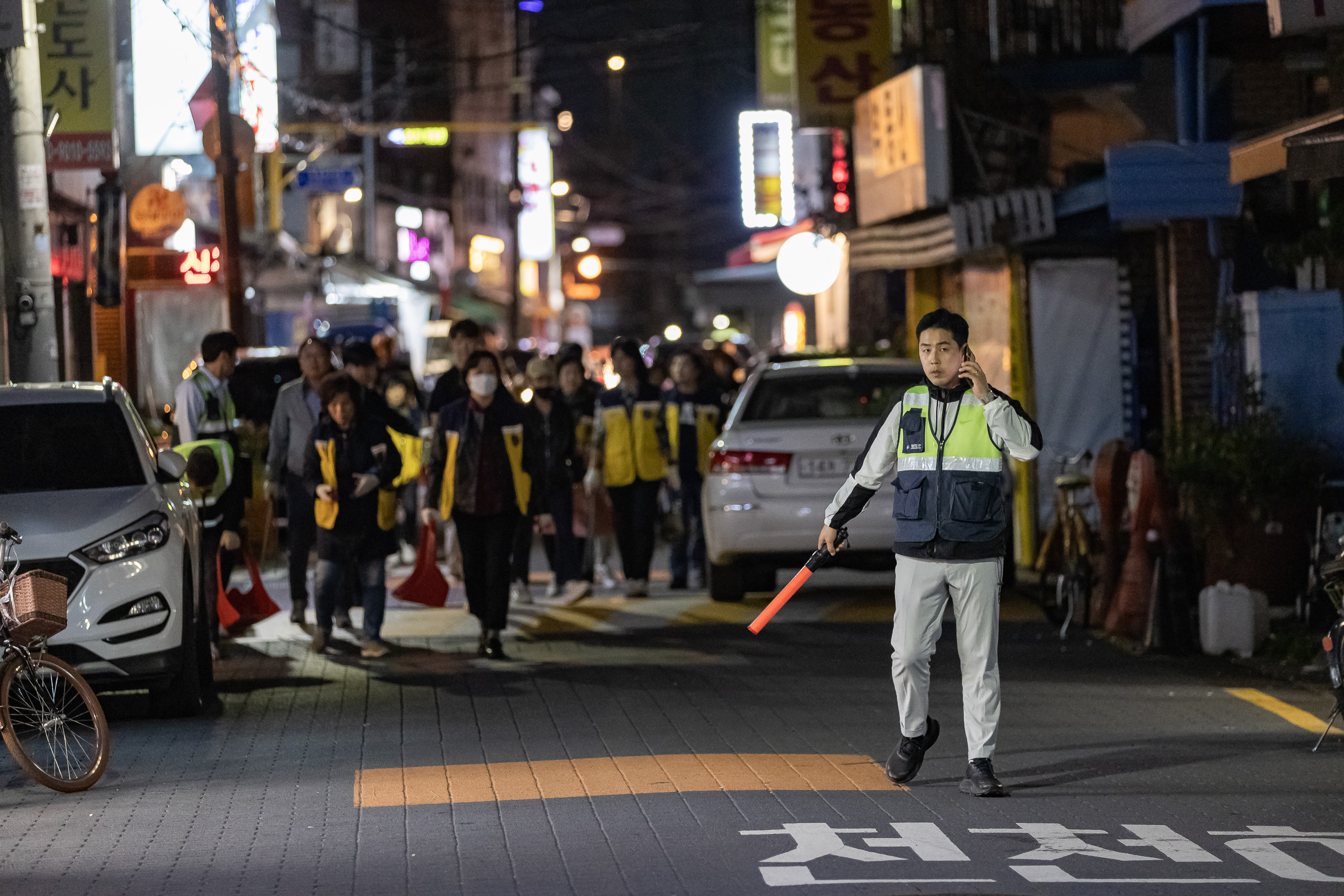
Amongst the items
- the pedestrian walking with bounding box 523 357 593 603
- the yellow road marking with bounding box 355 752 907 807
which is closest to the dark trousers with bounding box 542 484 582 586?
the pedestrian walking with bounding box 523 357 593 603

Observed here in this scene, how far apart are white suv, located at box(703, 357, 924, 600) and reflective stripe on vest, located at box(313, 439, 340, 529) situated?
3083 millimetres

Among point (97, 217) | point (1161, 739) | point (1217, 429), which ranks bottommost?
point (1161, 739)

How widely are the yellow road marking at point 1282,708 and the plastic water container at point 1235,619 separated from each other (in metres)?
1.08

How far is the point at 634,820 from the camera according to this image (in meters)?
7.09

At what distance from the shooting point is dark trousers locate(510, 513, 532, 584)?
14469mm

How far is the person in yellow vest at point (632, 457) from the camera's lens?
14914 mm

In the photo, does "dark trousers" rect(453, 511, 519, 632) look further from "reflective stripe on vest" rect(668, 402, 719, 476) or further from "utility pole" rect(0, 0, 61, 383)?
"reflective stripe on vest" rect(668, 402, 719, 476)

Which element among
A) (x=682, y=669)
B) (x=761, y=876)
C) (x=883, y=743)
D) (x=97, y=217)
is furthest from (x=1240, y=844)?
(x=97, y=217)

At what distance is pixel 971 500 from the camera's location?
7.59 meters

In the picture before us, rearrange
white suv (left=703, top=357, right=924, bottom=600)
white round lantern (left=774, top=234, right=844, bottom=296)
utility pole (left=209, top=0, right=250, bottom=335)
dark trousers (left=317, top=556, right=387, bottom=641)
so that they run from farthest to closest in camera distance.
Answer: white round lantern (left=774, top=234, right=844, bottom=296) < utility pole (left=209, top=0, right=250, bottom=335) < white suv (left=703, top=357, right=924, bottom=600) < dark trousers (left=317, top=556, right=387, bottom=641)

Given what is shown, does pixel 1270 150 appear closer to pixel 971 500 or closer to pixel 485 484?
pixel 971 500

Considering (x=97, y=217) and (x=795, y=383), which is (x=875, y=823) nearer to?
(x=795, y=383)

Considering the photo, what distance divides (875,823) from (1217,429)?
624 centimetres

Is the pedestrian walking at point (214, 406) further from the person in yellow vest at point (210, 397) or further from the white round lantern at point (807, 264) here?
the white round lantern at point (807, 264)
